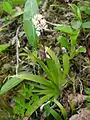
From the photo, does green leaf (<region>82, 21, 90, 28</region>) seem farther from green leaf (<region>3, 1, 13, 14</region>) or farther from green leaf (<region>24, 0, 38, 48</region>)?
green leaf (<region>3, 1, 13, 14</region>)

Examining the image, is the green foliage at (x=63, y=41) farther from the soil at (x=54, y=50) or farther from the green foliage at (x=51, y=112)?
the green foliage at (x=51, y=112)

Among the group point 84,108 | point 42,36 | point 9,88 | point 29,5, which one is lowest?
point 84,108

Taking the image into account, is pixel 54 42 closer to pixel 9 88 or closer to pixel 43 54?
pixel 43 54

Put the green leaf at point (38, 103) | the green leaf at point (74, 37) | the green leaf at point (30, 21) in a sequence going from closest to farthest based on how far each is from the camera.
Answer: the green leaf at point (38, 103) → the green leaf at point (74, 37) → the green leaf at point (30, 21)

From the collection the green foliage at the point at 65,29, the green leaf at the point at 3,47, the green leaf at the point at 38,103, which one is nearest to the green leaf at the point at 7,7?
the green leaf at the point at 3,47

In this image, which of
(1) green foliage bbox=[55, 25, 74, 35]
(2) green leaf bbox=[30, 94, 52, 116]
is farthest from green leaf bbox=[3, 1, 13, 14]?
(2) green leaf bbox=[30, 94, 52, 116]

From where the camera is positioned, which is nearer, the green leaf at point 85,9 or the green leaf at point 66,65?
the green leaf at point 66,65

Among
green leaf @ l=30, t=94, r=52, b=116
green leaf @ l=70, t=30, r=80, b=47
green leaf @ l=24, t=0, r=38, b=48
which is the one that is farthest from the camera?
green leaf @ l=24, t=0, r=38, b=48

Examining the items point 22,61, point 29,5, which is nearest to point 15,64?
point 22,61
